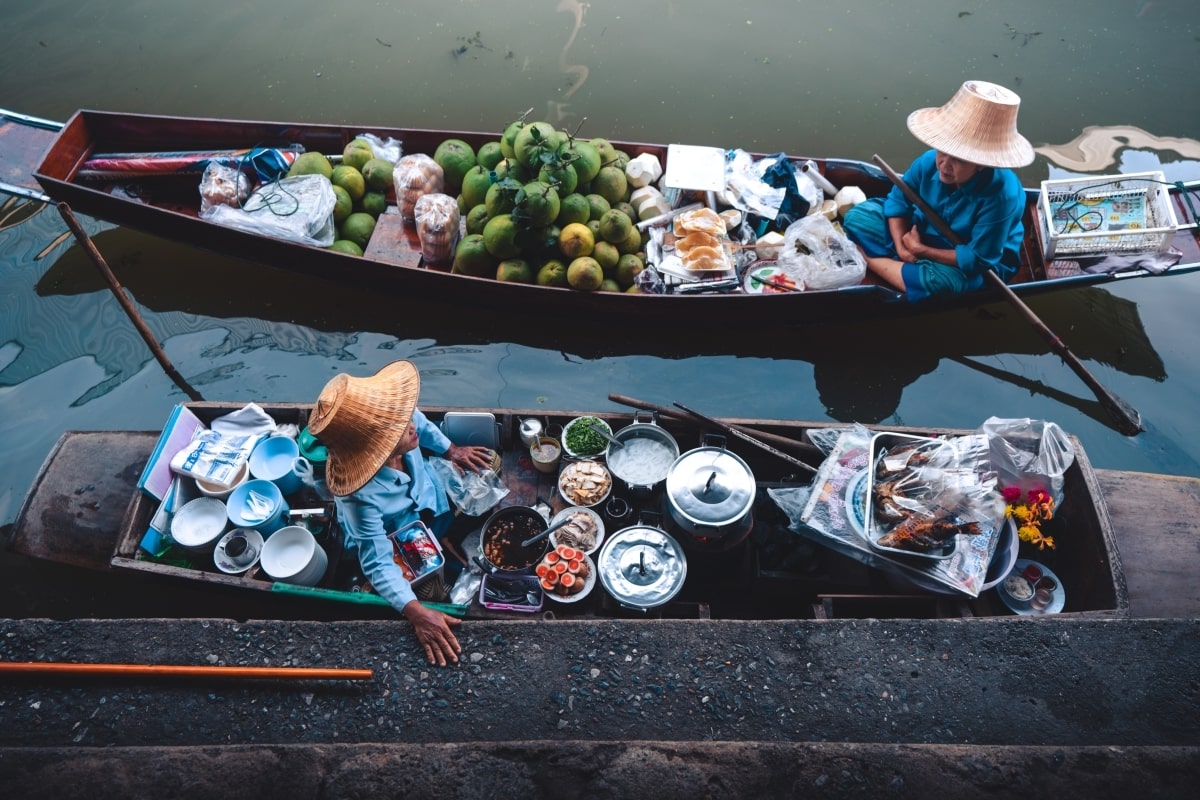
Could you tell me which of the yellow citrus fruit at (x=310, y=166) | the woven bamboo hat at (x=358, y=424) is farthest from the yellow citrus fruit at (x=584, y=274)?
the yellow citrus fruit at (x=310, y=166)

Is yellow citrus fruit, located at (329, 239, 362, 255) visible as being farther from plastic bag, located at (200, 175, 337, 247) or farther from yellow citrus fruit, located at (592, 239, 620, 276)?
yellow citrus fruit, located at (592, 239, 620, 276)

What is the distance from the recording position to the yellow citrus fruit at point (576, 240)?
16.3 feet

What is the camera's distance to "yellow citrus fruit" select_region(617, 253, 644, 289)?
203 inches

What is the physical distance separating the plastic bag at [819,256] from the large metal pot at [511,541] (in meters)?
2.88

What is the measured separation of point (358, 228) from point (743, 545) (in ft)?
13.0

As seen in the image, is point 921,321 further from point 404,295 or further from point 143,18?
point 143,18

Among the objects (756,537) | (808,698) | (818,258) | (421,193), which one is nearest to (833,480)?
(756,537)

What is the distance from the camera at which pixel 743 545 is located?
3.62 m

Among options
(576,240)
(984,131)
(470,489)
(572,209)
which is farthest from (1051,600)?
(572,209)

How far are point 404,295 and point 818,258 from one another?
3.25 meters

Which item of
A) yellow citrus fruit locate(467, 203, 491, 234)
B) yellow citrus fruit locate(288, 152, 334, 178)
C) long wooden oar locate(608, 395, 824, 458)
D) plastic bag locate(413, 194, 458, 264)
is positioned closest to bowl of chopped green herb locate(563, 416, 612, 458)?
long wooden oar locate(608, 395, 824, 458)

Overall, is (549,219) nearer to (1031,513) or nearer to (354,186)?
(354,186)

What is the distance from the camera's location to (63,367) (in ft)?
18.0

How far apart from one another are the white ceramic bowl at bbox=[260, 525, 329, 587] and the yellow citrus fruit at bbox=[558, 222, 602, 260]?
266 centimetres
